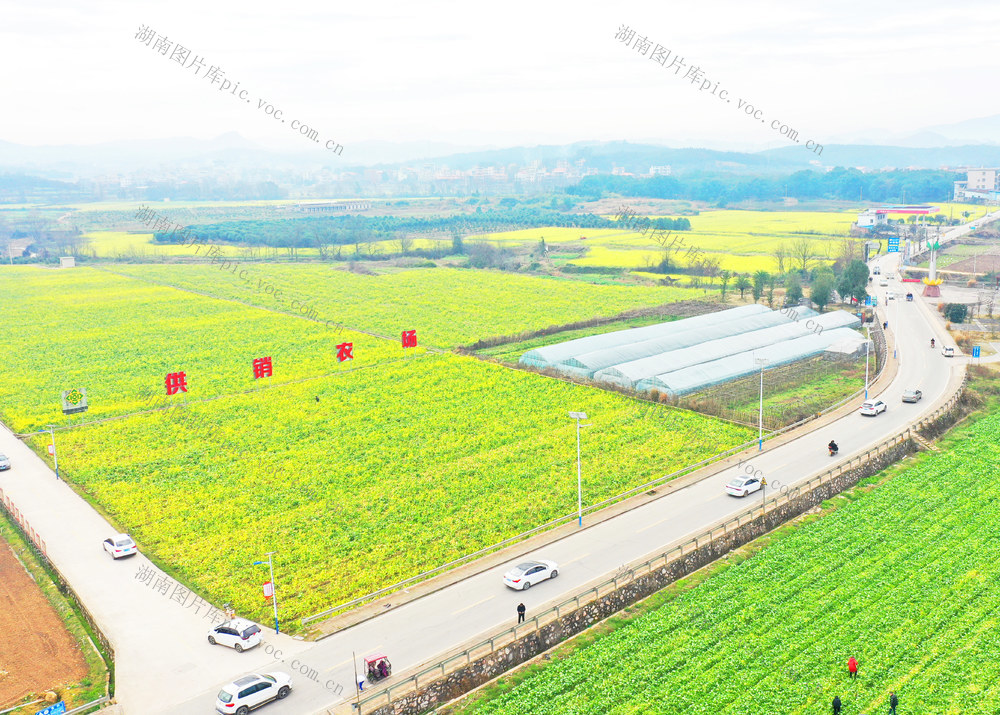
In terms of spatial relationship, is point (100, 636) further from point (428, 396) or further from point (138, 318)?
point (138, 318)

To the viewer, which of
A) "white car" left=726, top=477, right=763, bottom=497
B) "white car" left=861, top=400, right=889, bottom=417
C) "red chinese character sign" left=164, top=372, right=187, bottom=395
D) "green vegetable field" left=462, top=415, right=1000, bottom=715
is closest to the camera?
"green vegetable field" left=462, top=415, right=1000, bottom=715

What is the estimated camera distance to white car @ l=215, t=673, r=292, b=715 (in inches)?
680

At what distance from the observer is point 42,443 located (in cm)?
3653

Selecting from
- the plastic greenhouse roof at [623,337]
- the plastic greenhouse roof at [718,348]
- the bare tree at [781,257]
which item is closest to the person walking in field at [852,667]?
the plastic greenhouse roof at [718,348]

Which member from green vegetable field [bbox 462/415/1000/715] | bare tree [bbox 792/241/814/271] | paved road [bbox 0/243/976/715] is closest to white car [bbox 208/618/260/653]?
paved road [bbox 0/243/976/715]

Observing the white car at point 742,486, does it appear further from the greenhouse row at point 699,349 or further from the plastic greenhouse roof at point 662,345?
the plastic greenhouse roof at point 662,345

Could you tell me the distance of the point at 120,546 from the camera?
25.2m

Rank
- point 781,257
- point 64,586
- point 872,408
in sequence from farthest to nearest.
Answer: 1. point 781,257
2. point 872,408
3. point 64,586

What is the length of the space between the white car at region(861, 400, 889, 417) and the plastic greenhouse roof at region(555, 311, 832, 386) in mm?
10421

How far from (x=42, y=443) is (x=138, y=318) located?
106 ft

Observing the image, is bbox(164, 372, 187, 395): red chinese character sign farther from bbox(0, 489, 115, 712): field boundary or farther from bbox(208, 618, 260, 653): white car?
bbox(208, 618, 260, 653): white car

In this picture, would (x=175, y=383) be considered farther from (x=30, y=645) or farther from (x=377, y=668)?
(x=377, y=668)

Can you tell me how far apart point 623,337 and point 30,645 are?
121 feet

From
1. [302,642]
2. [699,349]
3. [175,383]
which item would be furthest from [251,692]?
[699,349]
